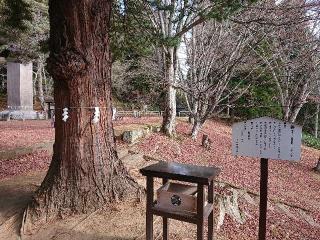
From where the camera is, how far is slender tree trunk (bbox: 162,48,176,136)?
11150 mm

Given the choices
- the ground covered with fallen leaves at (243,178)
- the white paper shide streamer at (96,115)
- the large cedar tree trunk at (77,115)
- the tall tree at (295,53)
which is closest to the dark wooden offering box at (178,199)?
the ground covered with fallen leaves at (243,178)

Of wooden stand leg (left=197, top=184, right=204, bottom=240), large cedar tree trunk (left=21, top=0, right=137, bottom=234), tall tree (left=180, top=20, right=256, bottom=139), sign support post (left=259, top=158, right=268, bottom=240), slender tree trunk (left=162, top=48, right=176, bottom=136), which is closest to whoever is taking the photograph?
wooden stand leg (left=197, top=184, right=204, bottom=240)

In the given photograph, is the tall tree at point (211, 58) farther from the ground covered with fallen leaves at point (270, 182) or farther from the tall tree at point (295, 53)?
the ground covered with fallen leaves at point (270, 182)

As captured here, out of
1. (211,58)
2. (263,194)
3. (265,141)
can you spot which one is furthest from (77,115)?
(211,58)

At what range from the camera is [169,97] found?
1163 centimetres

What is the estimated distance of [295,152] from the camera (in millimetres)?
3490

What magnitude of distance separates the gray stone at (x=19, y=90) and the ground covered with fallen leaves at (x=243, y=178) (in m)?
6.65

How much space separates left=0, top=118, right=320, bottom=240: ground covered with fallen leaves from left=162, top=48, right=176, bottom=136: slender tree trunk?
42cm

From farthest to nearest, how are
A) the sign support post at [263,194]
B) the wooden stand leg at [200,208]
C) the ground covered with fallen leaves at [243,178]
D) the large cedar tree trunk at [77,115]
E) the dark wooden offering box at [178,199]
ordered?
1. the ground covered with fallen leaves at [243,178]
2. the large cedar tree trunk at [77,115]
3. the sign support post at [263,194]
4. the dark wooden offering box at [178,199]
5. the wooden stand leg at [200,208]

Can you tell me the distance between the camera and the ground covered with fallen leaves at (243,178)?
5.62 metres

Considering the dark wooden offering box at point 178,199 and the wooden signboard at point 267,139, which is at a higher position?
the wooden signboard at point 267,139

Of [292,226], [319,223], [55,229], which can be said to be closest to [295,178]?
[319,223]

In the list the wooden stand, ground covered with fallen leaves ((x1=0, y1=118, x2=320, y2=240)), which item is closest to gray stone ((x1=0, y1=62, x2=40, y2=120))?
ground covered with fallen leaves ((x1=0, y1=118, x2=320, y2=240))

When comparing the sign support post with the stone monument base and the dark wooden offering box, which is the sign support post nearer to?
the dark wooden offering box
